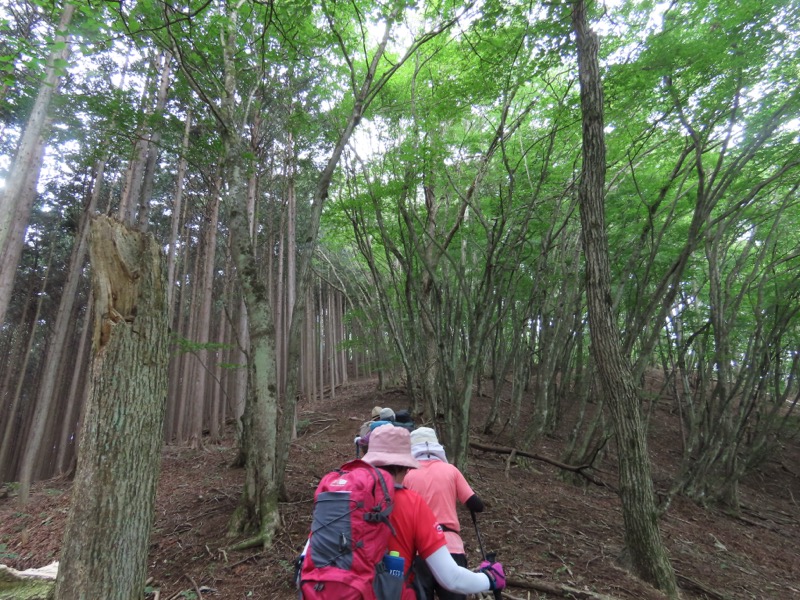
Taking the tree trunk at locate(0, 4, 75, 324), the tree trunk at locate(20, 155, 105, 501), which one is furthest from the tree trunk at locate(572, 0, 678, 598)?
the tree trunk at locate(20, 155, 105, 501)

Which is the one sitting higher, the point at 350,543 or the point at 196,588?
the point at 350,543

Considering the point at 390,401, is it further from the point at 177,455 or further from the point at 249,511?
the point at 249,511

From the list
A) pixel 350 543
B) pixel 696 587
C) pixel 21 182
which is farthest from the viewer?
pixel 21 182

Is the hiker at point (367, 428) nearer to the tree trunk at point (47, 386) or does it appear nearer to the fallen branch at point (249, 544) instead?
the fallen branch at point (249, 544)

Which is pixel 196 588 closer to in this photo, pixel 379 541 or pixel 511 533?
pixel 379 541

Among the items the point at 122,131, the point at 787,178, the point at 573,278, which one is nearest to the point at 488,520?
the point at 573,278

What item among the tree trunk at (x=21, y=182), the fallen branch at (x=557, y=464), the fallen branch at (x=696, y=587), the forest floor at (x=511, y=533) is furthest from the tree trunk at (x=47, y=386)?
the fallen branch at (x=696, y=587)

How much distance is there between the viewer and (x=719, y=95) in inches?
222

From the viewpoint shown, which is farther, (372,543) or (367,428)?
(367,428)

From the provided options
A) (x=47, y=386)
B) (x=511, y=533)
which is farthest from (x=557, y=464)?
(x=47, y=386)

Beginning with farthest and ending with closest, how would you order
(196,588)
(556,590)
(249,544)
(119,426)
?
1. (249,544)
2. (196,588)
3. (556,590)
4. (119,426)

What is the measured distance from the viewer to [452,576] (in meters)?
1.87

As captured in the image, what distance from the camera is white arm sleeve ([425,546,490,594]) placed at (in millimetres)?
1854

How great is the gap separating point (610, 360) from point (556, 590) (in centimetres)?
216
